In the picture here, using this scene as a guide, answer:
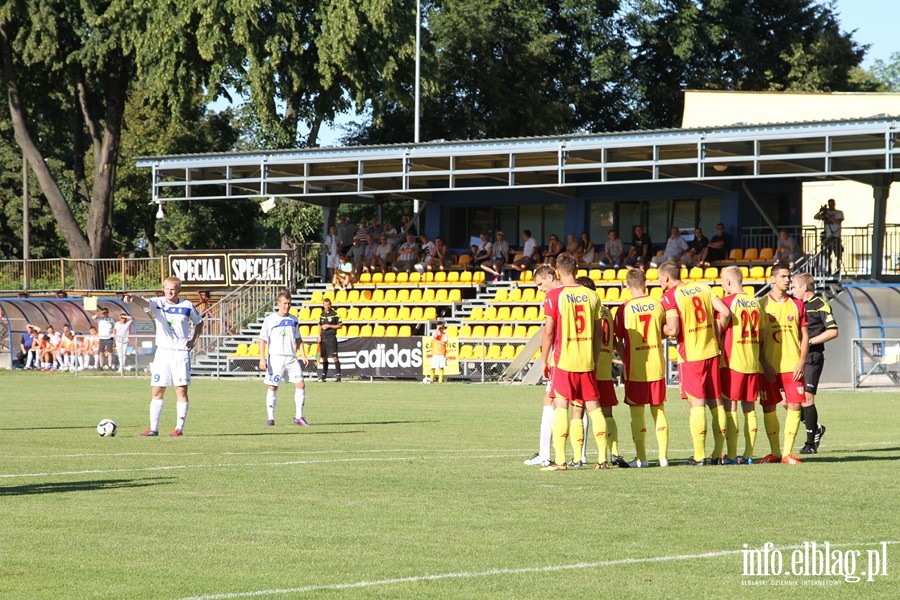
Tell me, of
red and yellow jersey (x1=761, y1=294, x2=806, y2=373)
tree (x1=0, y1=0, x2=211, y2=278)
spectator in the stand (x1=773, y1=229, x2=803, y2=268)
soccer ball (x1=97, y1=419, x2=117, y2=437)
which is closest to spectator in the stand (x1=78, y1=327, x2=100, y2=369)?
tree (x1=0, y1=0, x2=211, y2=278)

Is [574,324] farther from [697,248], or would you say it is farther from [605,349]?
[697,248]

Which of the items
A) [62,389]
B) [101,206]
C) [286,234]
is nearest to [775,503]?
[62,389]

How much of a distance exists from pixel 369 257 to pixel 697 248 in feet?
37.1

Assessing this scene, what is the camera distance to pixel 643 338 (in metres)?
13.4

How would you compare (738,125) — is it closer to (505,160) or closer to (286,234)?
(505,160)

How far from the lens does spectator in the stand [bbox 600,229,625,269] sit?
38594mm

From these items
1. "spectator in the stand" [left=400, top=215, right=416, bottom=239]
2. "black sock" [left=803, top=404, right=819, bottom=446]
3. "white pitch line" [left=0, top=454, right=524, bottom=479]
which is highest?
"spectator in the stand" [left=400, top=215, right=416, bottom=239]

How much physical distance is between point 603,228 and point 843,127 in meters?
10.5

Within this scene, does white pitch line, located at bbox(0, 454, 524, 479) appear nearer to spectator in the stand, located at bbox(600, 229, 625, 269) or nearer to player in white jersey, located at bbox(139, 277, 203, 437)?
player in white jersey, located at bbox(139, 277, 203, 437)

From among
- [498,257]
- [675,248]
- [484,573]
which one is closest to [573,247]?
[498,257]

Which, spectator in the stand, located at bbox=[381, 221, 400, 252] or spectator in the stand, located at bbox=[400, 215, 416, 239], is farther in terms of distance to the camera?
spectator in the stand, located at bbox=[400, 215, 416, 239]

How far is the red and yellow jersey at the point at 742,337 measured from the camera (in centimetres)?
1386

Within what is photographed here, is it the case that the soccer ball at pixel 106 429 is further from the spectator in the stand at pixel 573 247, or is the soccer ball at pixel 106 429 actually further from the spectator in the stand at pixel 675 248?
the spectator in the stand at pixel 573 247

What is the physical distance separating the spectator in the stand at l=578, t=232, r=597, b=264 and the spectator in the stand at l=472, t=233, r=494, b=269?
2.93m
